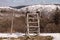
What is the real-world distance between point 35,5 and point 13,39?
216 centimetres

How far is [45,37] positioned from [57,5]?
6.15 feet

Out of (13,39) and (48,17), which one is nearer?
(13,39)

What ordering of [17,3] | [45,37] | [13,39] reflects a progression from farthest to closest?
[17,3] < [45,37] < [13,39]

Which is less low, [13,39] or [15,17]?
[15,17]

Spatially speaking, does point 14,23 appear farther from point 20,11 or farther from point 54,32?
point 54,32

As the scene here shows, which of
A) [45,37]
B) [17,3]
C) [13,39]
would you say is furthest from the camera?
[17,3]

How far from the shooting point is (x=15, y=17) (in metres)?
7.74

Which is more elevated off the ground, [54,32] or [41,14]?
[41,14]

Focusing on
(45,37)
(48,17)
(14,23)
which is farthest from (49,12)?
(45,37)

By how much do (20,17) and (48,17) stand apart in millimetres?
903

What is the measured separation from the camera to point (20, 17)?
25.4 ft

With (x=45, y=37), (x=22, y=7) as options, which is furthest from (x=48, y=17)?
(x=45, y=37)

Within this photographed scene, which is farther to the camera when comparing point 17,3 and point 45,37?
point 17,3

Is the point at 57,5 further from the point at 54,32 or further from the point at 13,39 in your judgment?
the point at 13,39
